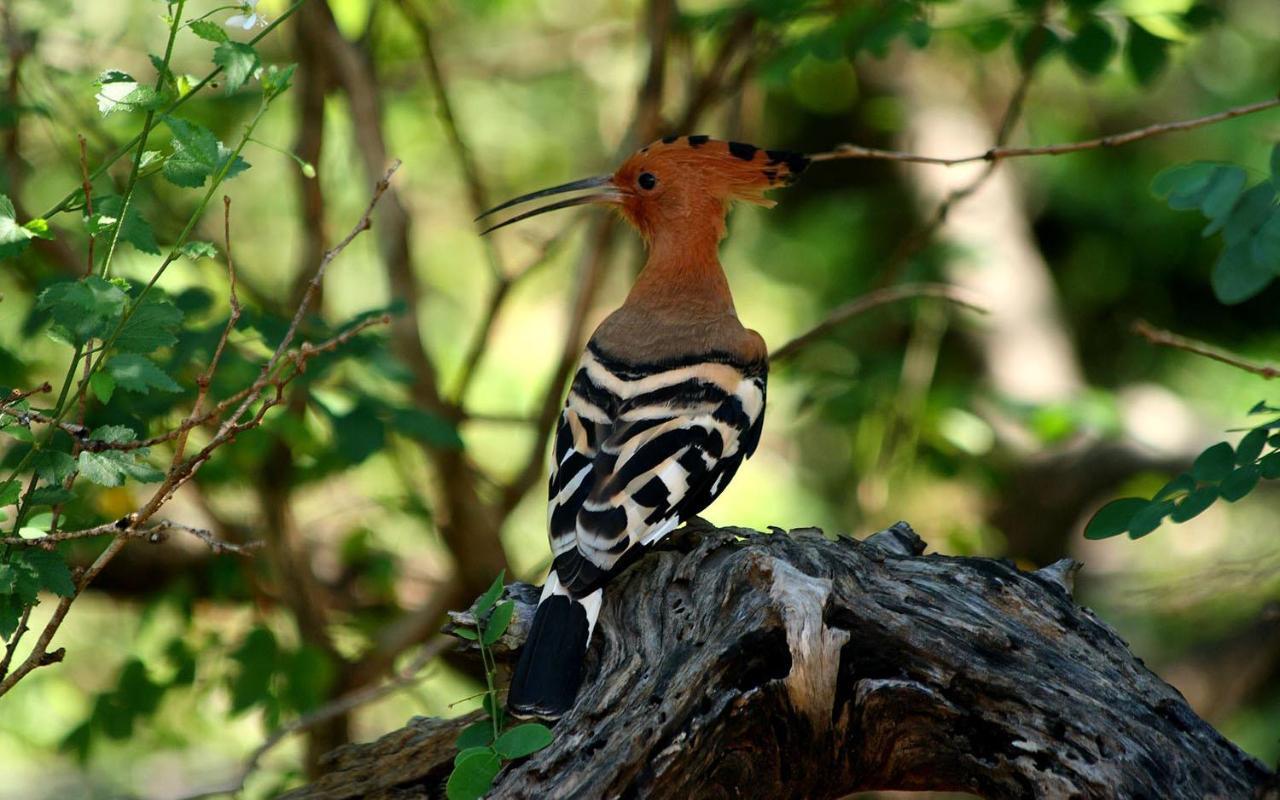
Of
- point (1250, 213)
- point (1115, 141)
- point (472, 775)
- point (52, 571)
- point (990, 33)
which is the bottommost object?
point (472, 775)

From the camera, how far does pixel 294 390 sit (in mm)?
2865

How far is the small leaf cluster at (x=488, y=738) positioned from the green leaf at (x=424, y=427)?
67 cm

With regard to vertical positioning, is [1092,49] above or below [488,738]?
above

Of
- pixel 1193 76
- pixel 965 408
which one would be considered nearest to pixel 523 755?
pixel 965 408

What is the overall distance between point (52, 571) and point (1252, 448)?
1569mm

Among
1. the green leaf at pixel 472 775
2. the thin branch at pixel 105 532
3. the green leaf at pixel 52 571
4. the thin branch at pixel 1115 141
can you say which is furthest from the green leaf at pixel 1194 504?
the green leaf at pixel 52 571

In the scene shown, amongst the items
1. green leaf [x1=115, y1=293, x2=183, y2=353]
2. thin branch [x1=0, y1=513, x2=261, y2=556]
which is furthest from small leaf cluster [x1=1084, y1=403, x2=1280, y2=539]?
green leaf [x1=115, y1=293, x2=183, y2=353]

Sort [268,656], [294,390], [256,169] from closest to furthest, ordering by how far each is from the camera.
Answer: [294,390] < [268,656] < [256,169]

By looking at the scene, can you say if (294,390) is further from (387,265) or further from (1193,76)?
(1193,76)

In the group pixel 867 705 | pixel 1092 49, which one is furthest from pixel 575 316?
pixel 867 705

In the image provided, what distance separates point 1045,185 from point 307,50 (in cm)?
318

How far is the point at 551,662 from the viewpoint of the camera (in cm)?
200

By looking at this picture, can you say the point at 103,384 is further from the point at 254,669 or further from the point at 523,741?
the point at 254,669

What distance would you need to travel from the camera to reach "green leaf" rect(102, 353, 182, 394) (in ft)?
5.27
